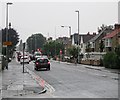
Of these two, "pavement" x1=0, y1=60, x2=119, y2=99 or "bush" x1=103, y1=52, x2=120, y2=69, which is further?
"bush" x1=103, y1=52, x2=120, y2=69

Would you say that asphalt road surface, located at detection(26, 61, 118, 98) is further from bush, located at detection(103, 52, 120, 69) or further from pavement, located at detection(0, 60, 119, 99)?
bush, located at detection(103, 52, 120, 69)

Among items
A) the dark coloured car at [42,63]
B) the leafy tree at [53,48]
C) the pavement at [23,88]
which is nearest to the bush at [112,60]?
the dark coloured car at [42,63]

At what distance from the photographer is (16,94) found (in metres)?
15.4

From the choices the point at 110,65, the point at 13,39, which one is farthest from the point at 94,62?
the point at 13,39

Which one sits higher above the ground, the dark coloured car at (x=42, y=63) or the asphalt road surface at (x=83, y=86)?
the dark coloured car at (x=42, y=63)

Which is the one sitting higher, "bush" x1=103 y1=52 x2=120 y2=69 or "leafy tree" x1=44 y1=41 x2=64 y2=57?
"leafy tree" x1=44 y1=41 x2=64 y2=57

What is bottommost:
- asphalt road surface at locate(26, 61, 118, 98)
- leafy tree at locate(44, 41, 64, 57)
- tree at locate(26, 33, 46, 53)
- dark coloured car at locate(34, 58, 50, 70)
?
asphalt road surface at locate(26, 61, 118, 98)

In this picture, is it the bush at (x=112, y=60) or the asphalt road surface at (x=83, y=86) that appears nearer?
the asphalt road surface at (x=83, y=86)

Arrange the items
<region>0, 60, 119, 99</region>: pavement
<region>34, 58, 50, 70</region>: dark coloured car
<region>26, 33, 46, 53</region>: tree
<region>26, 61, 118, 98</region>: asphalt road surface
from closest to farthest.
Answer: <region>0, 60, 119, 99</region>: pavement < <region>26, 61, 118, 98</region>: asphalt road surface < <region>34, 58, 50, 70</region>: dark coloured car < <region>26, 33, 46, 53</region>: tree

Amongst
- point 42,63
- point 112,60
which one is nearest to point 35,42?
point 112,60

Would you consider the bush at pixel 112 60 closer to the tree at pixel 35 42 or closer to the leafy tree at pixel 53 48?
the leafy tree at pixel 53 48

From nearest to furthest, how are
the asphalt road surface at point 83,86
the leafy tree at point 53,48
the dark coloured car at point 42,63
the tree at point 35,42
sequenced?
the asphalt road surface at point 83,86 → the dark coloured car at point 42,63 → the leafy tree at point 53,48 → the tree at point 35,42

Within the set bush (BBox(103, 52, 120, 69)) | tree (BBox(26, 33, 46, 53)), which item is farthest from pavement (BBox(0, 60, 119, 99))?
tree (BBox(26, 33, 46, 53))

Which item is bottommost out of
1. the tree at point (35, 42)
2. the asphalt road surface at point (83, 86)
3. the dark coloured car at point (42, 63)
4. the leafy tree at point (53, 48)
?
the asphalt road surface at point (83, 86)
